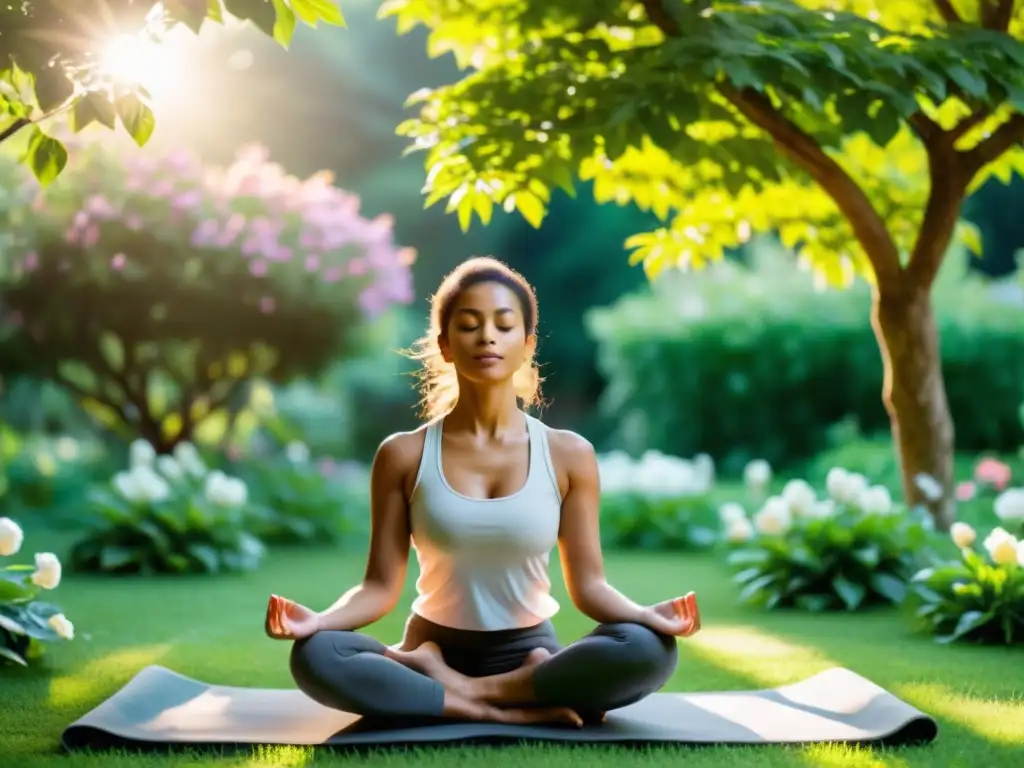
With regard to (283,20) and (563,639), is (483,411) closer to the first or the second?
(283,20)

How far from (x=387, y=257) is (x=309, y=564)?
2573 mm

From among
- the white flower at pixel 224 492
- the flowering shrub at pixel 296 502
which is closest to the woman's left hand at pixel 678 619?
the white flower at pixel 224 492

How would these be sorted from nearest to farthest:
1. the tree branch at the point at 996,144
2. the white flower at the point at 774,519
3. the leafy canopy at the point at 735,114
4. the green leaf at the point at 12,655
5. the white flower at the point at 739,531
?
the green leaf at the point at 12,655, the leafy canopy at the point at 735,114, the tree branch at the point at 996,144, the white flower at the point at 774,519, the white flower at the point at 739,531

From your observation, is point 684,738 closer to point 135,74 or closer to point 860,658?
point 860,658

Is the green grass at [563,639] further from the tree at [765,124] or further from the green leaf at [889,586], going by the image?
the tree at [765,124]

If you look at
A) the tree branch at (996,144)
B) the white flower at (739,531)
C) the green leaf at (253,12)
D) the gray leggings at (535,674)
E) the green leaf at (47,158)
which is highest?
the tree branch at (996,144)

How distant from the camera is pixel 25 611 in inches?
173

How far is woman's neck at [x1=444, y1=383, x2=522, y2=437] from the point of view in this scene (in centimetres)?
353

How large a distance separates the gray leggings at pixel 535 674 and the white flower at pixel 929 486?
3101 millimetres

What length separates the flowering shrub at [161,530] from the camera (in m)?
7.15

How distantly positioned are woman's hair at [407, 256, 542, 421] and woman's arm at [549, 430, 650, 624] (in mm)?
275

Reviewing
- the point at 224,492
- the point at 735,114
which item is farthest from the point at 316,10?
the point at 224,492

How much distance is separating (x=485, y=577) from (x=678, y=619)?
0.50 m

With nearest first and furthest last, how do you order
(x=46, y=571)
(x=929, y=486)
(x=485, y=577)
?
(x=485, y=577), (x=46, y=571), (x=929, y=486)
